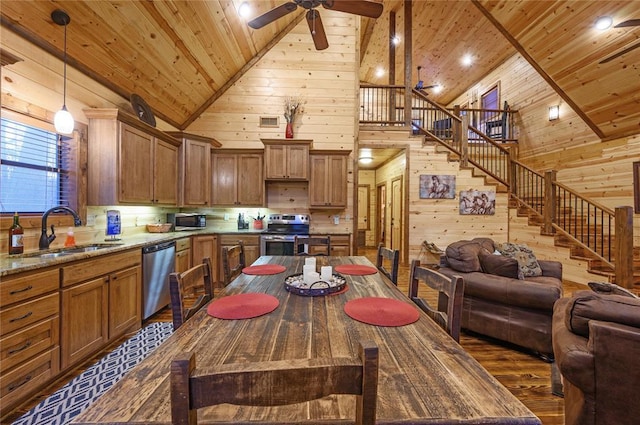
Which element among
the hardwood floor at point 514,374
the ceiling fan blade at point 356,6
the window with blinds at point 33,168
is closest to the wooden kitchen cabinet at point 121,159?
the window with blinds at point 33,168

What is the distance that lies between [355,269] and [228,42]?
399 centimetres

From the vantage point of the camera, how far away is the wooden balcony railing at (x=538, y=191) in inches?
152

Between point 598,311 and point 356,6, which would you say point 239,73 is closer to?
point 356,6

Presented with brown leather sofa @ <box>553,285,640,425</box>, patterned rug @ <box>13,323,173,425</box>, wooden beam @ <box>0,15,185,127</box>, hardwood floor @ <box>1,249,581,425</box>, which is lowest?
patterned rug @ <box>13,323,173,425</box>

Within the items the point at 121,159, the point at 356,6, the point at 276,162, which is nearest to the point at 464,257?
the point at 356,6

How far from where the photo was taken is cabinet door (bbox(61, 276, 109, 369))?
2.12 metres

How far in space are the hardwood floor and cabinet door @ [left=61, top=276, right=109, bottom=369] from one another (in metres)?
0.18

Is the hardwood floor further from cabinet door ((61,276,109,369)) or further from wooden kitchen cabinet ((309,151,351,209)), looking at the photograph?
wooden kitchen cabinet ((309,151,351,209))

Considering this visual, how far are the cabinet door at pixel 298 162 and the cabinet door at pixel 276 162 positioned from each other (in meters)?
0.08

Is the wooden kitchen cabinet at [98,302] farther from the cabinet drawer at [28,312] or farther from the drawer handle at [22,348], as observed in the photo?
the drawer handle at [22,348]

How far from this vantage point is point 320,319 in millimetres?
1268

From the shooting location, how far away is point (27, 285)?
5.99 feet

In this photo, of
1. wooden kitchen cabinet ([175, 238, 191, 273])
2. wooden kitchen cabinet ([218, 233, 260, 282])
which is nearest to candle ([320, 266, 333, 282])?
wooden kitchen cabinet ([175, 238, 191, 273])

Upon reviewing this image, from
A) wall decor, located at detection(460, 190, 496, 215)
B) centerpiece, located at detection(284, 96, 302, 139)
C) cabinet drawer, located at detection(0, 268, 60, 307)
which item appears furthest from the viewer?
wall decor, located at detection(460, 190, 496, 215)
